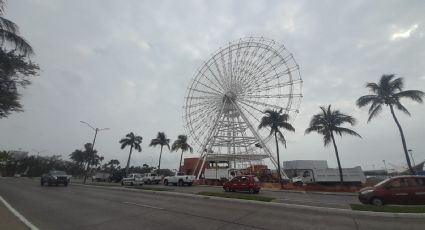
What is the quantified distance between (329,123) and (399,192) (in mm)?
23081

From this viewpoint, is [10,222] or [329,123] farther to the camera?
[329,123]

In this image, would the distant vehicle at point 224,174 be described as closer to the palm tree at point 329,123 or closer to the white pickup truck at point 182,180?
the white pickup truck at point 182,180

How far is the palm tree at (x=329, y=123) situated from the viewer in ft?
120

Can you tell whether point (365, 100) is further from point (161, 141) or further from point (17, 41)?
point (161, 141)

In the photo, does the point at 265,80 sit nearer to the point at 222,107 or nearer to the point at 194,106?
the point at 222,107

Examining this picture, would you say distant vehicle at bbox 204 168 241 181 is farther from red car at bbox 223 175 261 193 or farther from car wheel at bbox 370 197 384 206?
car wheel at bbox 370 197 384 206

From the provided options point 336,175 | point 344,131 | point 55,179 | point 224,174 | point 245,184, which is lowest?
point 245,184

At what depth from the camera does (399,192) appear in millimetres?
15102

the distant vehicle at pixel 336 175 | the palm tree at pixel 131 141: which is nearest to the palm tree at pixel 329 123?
the distant vehicle at pixel 336 175

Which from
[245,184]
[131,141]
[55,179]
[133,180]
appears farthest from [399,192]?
[131,141]

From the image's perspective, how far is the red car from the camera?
25469 millimetres

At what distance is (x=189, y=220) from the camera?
10.5m

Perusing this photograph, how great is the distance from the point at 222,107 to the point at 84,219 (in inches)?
1401

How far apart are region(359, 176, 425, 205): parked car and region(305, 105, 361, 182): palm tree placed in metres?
21.5
